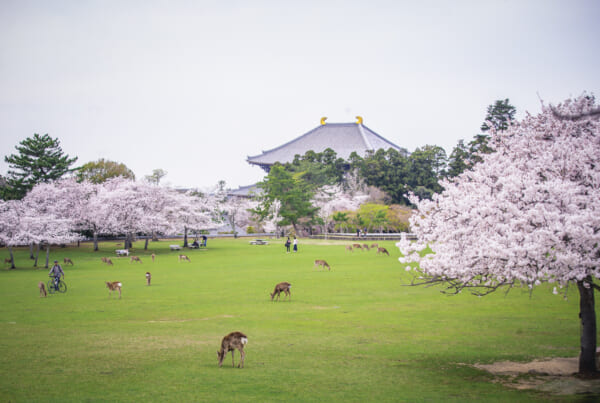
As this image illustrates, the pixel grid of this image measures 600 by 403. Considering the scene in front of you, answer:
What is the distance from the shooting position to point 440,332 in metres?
14.1

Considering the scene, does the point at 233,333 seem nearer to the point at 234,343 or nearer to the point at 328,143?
the point at 234,343

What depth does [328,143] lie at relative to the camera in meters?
102

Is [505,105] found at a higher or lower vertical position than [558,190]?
higher

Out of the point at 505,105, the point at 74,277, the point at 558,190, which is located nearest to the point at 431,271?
the point at 558,190

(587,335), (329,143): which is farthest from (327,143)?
(587,335)

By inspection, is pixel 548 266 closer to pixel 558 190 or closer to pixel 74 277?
pixel 558 190

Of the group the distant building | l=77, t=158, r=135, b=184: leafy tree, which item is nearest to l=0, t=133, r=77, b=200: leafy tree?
l=77, t=158, r=135, b=184: leafy tree

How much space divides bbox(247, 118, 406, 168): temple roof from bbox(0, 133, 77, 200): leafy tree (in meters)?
49.0

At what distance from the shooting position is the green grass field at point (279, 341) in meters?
9.36

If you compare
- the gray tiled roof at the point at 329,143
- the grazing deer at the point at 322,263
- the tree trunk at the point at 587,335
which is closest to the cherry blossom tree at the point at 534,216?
the tree trunk at the point at 587,335

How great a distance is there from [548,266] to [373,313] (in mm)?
8371

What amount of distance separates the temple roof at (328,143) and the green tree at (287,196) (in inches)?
1227

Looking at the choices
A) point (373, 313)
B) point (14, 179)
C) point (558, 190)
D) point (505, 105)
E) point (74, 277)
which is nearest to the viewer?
point (558, 190)

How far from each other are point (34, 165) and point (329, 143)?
60635 mm
